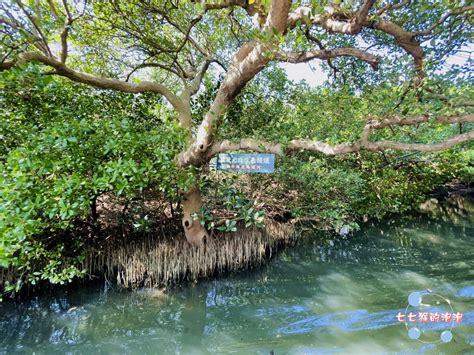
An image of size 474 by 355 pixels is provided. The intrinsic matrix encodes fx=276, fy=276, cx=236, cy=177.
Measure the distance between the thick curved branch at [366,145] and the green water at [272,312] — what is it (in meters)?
1.88

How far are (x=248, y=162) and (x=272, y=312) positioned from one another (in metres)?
1.90

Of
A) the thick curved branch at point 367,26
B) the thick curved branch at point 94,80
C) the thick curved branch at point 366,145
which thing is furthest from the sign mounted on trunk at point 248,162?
the thick curved branch at point 94,80

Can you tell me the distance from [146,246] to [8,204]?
220 centimetres

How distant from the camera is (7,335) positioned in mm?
3119

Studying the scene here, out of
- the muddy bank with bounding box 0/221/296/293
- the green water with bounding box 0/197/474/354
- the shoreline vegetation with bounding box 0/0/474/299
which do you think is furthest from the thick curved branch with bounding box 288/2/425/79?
the muddy bank with bounding box 0/221/296/293

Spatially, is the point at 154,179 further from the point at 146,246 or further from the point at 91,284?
the point at 91,284

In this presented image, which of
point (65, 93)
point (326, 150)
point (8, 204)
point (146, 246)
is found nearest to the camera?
point (8, 204)

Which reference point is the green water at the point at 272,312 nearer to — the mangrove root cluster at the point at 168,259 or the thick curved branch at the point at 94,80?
the mangrove root cluster at the point at 168,259

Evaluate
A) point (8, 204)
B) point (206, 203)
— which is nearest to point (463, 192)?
point (206, 203)

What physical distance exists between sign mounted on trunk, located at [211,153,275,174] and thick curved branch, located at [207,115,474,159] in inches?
11.3

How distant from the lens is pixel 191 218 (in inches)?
170

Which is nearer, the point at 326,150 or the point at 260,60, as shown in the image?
the point at 326,150

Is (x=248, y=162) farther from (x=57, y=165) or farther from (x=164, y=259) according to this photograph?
(x=164, y=259)

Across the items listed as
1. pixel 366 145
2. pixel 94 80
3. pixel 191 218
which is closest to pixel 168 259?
pixel 191 218
